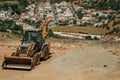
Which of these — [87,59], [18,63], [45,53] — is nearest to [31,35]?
[45,53]

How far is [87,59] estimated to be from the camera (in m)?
19.9

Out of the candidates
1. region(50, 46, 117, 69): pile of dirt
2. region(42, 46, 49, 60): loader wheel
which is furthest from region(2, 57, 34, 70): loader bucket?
region(42, 46, 49, 60): loader wheel

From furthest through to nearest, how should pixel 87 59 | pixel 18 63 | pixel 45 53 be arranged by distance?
pixel 45 53, pixel 87 59, pixel 18 63

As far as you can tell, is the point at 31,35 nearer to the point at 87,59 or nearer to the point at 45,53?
the point at 45,53

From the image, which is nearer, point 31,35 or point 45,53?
point 31,35

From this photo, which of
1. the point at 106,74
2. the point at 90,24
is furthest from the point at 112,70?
the point at 90,24

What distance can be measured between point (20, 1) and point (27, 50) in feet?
398

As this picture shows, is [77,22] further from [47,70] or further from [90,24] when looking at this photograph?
[47,70]

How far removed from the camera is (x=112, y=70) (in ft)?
60.3

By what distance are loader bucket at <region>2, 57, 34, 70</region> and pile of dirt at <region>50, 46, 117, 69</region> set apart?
4.66ft

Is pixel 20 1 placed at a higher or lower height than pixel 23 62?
lower

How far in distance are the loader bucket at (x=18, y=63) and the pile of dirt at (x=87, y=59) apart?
4.66 feet

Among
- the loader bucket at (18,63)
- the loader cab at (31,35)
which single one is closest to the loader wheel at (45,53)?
the loader cab at (31,35)

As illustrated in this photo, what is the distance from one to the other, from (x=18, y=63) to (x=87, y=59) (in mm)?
3952
